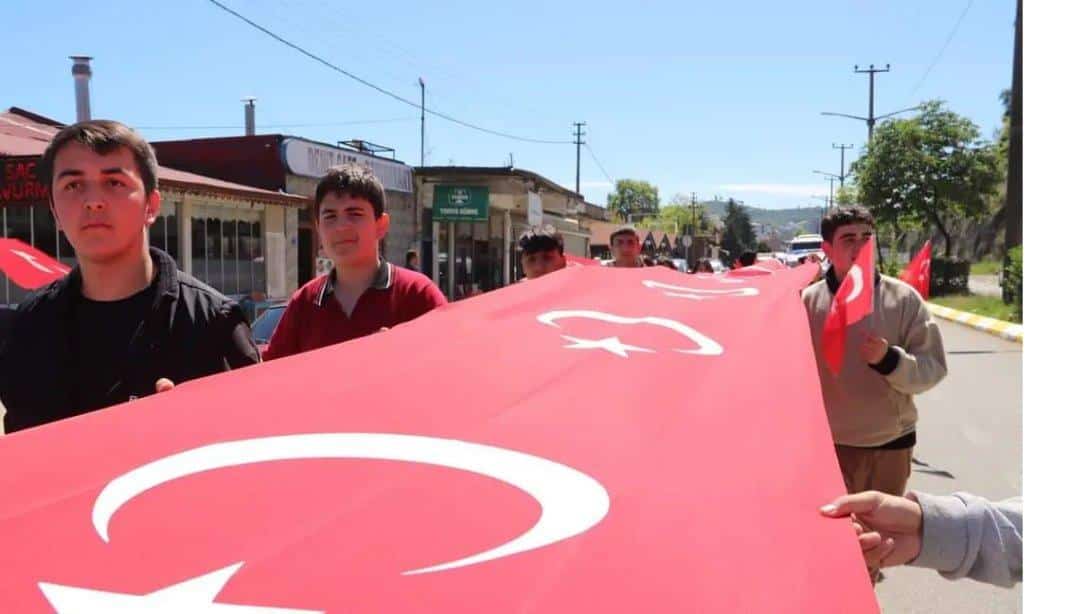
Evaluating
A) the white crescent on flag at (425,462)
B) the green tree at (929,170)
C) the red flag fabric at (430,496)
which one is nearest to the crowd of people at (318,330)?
the red flag fabric at (430,496)

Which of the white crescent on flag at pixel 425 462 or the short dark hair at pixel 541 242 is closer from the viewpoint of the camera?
the white crescent on flag at pixel 425 462

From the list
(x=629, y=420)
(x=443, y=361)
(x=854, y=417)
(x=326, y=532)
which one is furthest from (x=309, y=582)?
(x=854, y=417)

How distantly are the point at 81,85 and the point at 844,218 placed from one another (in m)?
20.9

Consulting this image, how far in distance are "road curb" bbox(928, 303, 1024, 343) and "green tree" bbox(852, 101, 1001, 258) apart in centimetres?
1327

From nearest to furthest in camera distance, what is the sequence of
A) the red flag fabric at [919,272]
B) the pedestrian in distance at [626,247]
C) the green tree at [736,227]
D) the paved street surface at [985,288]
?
the red flag fabric at [919,272] < the pedestrian in distance at [626,247] < the paved street surface at [985,288] < the green tree at [736,227]

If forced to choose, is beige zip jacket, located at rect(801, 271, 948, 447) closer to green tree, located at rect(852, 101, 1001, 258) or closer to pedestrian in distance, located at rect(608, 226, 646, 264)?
pedestrian in distance, located at rect(608, 226, 646, 264)

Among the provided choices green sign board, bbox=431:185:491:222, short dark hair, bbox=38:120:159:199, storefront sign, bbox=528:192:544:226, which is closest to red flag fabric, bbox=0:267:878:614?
short dark hair, bbox=38:120:159:199

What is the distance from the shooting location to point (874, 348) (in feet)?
12.2

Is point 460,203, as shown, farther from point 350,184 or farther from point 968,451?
point 350,184

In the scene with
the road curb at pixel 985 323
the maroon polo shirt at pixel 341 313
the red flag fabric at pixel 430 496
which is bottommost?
the road curb at pixel 985 323

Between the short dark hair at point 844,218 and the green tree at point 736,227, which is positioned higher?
the green tree at point 736,227

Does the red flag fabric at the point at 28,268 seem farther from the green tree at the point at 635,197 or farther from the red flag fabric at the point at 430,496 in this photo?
the green tree at the point at 635,197

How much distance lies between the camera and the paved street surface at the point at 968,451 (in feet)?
15.0

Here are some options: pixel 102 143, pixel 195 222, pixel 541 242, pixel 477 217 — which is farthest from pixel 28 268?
pixel 477 217
